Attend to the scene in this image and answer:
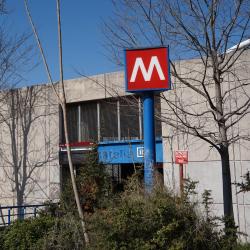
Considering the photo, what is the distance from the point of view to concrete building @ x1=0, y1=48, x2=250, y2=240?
1301 cm

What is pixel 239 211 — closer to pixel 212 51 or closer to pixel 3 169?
pixel 212 51

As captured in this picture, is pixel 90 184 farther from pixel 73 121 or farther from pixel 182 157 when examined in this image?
pixel 73 121

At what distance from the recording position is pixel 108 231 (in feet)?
20.3

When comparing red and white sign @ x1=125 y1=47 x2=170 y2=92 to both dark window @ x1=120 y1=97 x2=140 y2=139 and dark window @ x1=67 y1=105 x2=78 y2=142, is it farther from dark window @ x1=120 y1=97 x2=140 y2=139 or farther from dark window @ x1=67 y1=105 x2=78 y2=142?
dark window @ x1=67 y1=105 x2=78 y2=142

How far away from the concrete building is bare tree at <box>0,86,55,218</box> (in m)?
0.06

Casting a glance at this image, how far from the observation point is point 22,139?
64.8 feet

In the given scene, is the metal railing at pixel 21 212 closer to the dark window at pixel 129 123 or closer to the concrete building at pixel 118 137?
the concrete building at pixel 118 137

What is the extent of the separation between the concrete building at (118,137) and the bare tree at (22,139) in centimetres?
6

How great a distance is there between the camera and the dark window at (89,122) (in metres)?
17.8

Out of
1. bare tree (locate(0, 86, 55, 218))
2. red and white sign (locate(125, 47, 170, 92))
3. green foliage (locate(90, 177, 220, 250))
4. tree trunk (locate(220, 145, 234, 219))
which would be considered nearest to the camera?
green foliage (locate(90, 177, 220, 250))

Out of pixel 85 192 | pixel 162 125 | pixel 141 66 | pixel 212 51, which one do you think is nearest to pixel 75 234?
pixel 141 66

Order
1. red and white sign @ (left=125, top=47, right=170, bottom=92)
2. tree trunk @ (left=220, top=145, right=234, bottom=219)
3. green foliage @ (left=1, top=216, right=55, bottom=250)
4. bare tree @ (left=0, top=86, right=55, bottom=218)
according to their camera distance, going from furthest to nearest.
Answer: bare tree @ (left=0, top=86, right=55, bottom=218) < green foliage @ (left=1, top=216, right=55, bottom=250) < tree trunk @ (left=220, top=145, right=234, bottom=219) < red and white sign @ (left=125, top=47, right=170, bottom=92)

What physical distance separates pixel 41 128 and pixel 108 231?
1332 cm

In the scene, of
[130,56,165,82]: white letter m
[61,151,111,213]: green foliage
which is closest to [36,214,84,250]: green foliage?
[130,56,165,82]: white letter m
